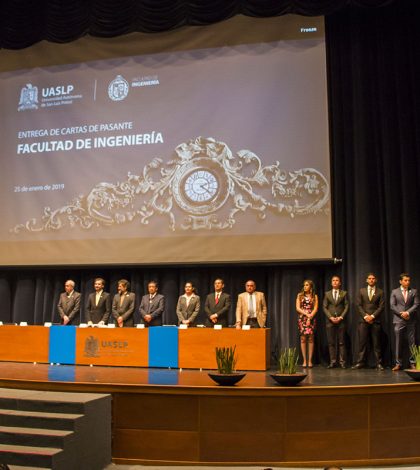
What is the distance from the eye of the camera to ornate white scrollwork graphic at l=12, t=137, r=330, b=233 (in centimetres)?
755

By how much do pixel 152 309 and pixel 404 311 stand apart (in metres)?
3.11

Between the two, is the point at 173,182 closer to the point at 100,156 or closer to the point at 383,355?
the point at 100,156

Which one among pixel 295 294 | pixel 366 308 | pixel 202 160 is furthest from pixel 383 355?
pixel 202 160

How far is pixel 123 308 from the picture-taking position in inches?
287

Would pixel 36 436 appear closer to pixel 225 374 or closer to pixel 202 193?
pixel 225 374

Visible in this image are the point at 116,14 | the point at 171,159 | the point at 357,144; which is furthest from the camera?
the point at 116,14

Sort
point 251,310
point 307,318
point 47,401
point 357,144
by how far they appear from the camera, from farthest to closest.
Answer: point 357,144 → point 307,318 → point 251,310 → point 47,401

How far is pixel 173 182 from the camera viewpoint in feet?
26.0

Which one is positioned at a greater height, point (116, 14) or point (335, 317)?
point (116, 14)

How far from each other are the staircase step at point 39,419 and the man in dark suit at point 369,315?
3939 millimetres

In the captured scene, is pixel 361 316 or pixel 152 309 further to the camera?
pixel 152 309

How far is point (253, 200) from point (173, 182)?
116 cm

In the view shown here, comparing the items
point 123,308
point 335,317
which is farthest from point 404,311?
point 123,308

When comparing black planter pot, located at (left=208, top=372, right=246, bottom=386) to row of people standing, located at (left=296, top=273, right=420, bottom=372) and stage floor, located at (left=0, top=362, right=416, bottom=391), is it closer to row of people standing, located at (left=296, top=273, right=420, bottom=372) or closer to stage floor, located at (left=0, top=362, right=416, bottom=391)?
stage floor, located at (left=0, top=362, right=416, bottom=391)
